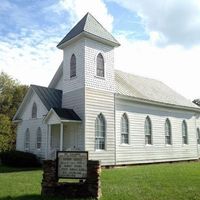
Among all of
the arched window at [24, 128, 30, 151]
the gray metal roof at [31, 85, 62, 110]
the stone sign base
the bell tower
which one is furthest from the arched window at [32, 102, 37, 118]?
the stone sign base

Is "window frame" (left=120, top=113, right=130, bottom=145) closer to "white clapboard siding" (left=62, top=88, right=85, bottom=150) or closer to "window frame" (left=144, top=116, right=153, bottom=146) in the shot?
"window frame" (left=144, top=116, right=153, bottom=146)

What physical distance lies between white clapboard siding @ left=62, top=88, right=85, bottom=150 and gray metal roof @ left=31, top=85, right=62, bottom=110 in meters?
1.26

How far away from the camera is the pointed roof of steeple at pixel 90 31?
21547mm

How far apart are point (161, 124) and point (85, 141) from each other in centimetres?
987

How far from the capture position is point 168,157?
27328 millimetres

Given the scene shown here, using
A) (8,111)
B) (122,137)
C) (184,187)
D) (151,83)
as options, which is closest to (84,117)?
(122,137)

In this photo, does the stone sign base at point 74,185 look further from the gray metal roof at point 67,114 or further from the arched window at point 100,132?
the arched window at point 100,132

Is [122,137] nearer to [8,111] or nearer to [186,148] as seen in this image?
[186,148]

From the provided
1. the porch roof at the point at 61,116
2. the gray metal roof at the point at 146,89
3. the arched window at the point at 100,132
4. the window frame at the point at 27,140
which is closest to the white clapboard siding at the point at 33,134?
the window frame at the point at 27,140

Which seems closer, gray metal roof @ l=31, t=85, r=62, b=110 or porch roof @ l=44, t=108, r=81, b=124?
porch roof @ l=44, t=108, r=81, b=124

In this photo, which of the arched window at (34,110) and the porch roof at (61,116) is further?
the arched window at (34,110)

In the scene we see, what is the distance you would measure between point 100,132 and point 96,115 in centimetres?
127

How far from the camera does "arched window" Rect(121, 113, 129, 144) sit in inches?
910

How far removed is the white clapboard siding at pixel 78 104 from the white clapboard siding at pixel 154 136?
335cm
